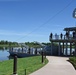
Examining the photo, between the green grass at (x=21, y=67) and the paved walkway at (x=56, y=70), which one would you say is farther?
the green grass at (x=21, y=67)

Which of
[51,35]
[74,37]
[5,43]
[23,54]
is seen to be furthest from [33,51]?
[5,43]

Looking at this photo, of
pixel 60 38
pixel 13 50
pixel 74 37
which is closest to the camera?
pixel 74 37

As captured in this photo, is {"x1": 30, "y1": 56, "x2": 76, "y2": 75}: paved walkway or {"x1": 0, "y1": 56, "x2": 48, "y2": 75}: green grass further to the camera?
{"x1": 0, "y1": 56, "x2": 48, "y2": 75}: green grass

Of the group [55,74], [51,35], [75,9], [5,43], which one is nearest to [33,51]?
[51,35]

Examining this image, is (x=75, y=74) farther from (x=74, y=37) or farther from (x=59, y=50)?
(x=59, y=50)

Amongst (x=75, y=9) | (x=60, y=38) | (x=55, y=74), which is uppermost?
(x=75, y=9)

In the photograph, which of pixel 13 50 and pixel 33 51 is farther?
pixel 13 50

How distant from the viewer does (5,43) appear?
539ft

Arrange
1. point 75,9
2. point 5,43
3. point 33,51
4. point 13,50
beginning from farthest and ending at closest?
1. point 5,43
2. point 13,50
3. point 33,51
4. point 75,9

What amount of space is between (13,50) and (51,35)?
1737 cm

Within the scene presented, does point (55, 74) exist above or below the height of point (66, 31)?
below

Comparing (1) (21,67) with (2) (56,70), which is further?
(1) (21,67)

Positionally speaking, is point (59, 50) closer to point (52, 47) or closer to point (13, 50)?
point (52, 47)

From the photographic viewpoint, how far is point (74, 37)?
3716 centimetres
